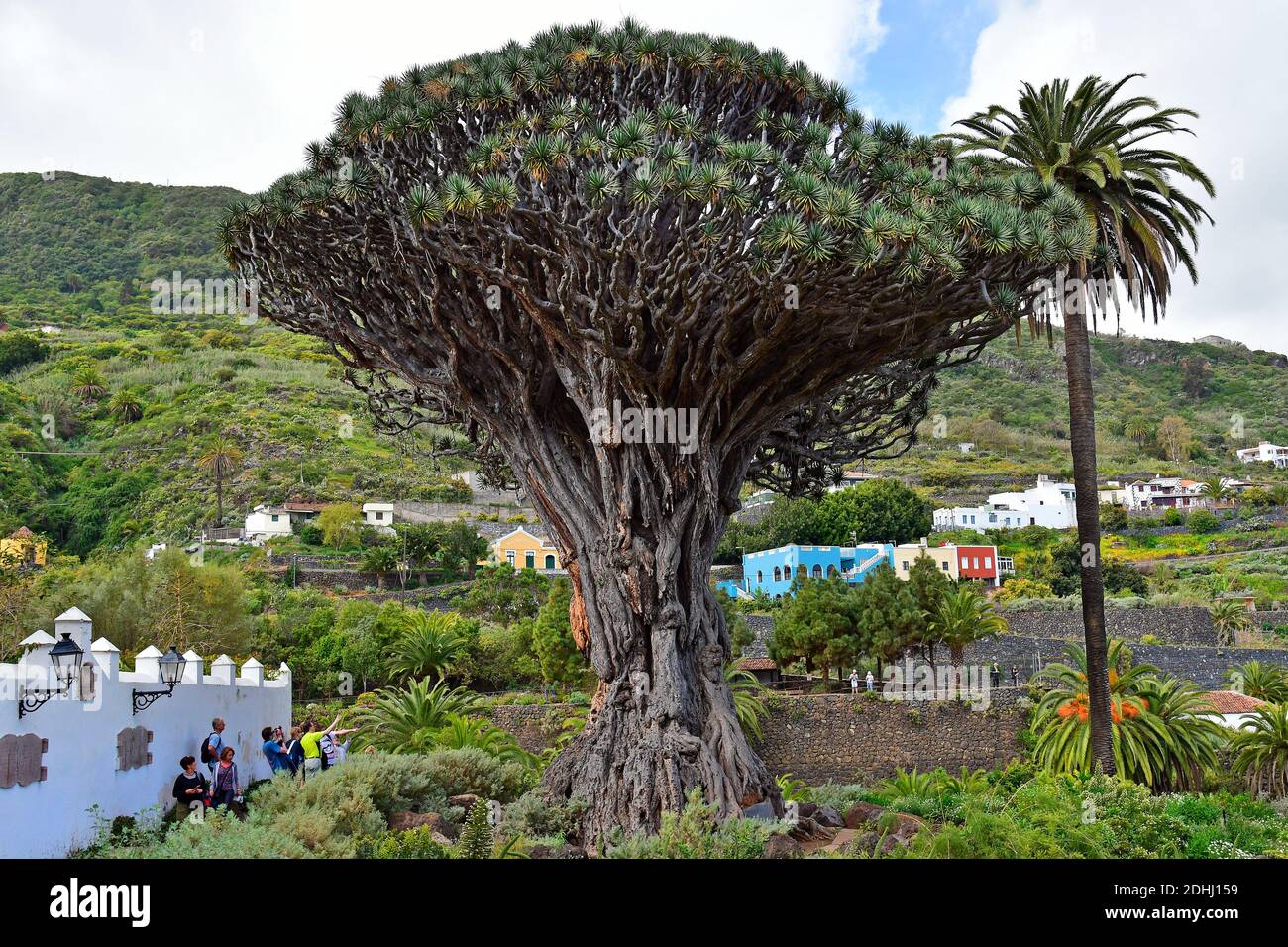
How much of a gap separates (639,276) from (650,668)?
496cm

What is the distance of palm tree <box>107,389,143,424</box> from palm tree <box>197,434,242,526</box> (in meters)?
8.17

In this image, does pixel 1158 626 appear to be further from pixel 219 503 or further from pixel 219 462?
pixel 219 462

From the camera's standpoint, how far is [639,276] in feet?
39.5

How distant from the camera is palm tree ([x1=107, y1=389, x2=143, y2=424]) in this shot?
7069cm

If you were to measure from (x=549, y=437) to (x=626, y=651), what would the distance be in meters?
2.98

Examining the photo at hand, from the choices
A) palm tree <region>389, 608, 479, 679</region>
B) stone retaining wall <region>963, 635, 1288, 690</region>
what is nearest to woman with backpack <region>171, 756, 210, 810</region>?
palm tree <region>389, 608, 479, 679</region>

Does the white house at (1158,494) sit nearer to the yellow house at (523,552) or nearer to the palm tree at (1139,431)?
the palm tree at (1139,431)

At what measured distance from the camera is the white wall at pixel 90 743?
886 centimetres

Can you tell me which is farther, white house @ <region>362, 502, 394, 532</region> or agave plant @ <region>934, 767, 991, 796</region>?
white house @ <region>362, 502, 394, 532</region>

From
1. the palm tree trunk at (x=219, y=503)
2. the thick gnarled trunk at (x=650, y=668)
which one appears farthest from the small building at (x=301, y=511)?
the thick gnarled trunk at (x=650, y=668)

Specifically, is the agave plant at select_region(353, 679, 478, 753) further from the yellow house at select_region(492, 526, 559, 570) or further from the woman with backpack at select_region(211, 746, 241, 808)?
the yellow house at select_region(492, 526, 559, 570)

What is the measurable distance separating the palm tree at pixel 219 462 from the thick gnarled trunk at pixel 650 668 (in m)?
50.0

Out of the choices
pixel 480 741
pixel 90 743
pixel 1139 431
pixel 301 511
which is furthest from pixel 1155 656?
pixel 1139 431
